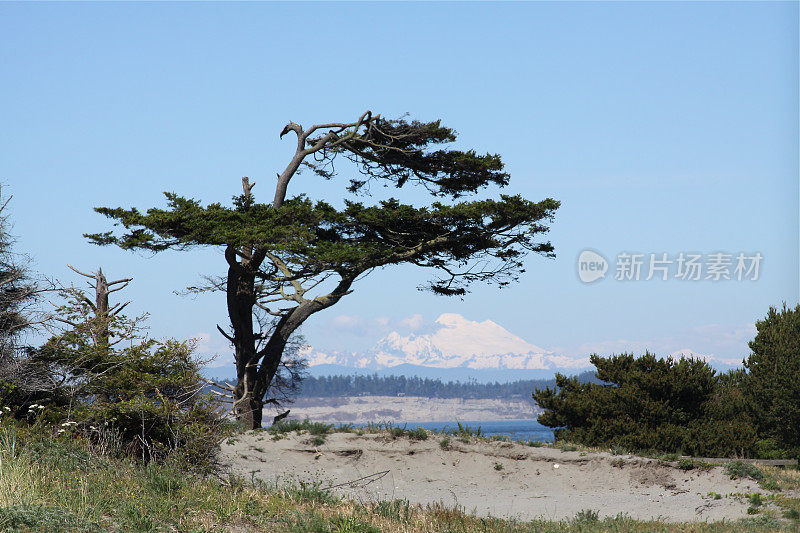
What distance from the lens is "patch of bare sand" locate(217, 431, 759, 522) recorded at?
14336 mm

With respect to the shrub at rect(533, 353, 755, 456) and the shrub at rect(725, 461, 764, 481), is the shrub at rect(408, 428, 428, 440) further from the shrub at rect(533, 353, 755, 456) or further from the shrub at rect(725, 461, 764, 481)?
the shrub at rect(725, 461, 764, 481)

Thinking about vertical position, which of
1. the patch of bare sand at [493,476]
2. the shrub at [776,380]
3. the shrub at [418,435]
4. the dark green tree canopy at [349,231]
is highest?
the dark green tree canopy at [349,231]

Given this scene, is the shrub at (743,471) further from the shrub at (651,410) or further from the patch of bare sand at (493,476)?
the shrub at (651,410)

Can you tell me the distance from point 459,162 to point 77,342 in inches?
532

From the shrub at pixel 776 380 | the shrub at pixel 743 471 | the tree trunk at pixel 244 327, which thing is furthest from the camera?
the tree trunk at pixel 244 327

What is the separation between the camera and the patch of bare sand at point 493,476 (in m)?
14.3

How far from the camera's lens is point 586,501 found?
49.0ft

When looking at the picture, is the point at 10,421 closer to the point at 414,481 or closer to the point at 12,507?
the point at 12,507

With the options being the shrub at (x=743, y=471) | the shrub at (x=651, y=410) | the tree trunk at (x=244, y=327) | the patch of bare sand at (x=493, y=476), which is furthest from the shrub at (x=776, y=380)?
the tree trunk at (x=244, y=327)

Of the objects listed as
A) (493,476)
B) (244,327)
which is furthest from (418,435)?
(244,327)

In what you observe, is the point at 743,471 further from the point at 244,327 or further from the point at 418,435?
the point at 244,327

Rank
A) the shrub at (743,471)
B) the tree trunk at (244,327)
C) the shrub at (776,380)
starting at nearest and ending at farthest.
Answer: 1. the shrub at (743,471)
2. the shrub at (776,380)
3. the tree trunk at (244,327)

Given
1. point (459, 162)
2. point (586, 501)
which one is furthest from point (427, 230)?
point (586, 501)

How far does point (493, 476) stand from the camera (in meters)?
16.8
